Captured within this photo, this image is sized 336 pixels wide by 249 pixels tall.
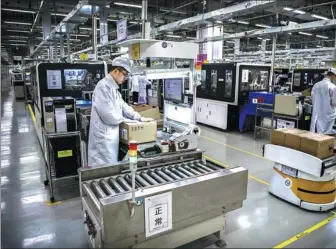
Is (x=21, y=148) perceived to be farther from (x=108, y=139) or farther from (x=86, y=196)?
(x=86, y=196)

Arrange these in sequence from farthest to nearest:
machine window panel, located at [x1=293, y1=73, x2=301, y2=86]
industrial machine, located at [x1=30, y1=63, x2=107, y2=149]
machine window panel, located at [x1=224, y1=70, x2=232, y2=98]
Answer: machine window panel, located at [x1=293, y1=73, x2=301, y2=86]
machine window panel, located at [x1=224, y1=70, x2=232, y2=98]
industrial machine, located at [x1=30, y1=63, x2=107, y2=149]

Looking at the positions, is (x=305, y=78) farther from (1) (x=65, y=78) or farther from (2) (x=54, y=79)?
(2) (x=54, y=79)

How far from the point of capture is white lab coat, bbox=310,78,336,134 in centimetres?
478

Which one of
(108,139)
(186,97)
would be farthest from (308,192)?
(108,139)

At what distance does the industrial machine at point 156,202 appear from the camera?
1502 millimetres

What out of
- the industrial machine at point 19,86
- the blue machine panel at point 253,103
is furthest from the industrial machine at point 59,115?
the industrial machine at point 19,86

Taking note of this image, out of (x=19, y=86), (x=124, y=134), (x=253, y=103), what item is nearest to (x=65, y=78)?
(x=124, y=134)

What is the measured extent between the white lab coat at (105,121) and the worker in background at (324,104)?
381 centimetres

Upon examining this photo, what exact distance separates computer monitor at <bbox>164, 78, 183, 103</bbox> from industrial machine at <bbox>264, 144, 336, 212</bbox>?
1.22 m

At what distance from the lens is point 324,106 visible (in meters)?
4.86

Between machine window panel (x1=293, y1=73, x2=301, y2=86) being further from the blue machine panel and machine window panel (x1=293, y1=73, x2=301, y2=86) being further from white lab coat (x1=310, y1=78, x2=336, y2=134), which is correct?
white lab coat (x1=310, y1=78, x2=336, y2=134)

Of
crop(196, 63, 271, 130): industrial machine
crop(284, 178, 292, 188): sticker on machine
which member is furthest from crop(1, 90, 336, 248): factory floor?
crop(196, 63, 271, 130): industrial machine

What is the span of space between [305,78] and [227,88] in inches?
114

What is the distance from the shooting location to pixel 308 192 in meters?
2.70
